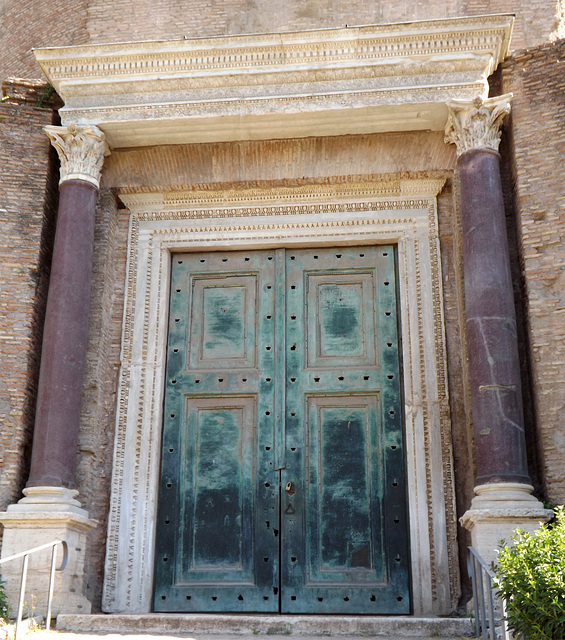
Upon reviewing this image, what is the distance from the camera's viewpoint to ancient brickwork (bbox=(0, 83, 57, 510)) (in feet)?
24.4

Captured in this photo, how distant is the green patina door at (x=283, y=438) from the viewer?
7496mm

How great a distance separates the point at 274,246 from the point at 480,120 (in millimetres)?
2291

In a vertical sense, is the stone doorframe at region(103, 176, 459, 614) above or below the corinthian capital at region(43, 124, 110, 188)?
below

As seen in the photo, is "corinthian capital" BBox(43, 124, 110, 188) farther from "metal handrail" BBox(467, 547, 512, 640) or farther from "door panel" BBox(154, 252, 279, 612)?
"metal handrail" BBox(467, 547, 512, 640)

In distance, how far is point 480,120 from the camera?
25.3ft

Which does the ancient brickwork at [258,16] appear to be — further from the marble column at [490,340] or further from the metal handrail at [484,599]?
the metal handrail at [484,599]

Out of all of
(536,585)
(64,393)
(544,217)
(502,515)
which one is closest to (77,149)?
(64,393)

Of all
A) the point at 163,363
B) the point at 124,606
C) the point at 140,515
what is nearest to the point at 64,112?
the point at 163,363

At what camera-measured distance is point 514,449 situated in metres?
6.75

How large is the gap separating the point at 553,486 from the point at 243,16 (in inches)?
221

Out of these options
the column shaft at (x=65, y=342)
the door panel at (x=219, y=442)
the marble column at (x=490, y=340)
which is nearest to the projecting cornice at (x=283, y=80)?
the marble column at (x=490, y=340)

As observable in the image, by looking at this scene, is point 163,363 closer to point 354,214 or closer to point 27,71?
point 354,214

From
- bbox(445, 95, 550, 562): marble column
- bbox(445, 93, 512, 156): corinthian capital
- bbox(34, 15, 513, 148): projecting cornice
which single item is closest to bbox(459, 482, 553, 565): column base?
bbox(445, 95, 550, 562): marble column

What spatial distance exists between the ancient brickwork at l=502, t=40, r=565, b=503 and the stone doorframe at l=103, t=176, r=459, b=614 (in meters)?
0.95
